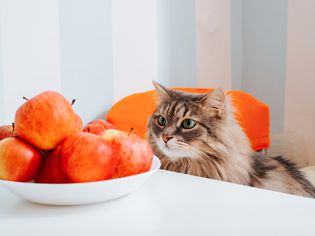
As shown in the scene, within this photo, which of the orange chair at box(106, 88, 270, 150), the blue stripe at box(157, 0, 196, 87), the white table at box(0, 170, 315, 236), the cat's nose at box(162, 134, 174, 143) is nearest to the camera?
the white table at box(0, 170, 315, 236)

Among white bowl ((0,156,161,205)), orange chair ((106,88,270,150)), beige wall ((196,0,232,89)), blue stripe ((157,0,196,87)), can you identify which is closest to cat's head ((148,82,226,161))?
orange chair ((106,88,270,150))

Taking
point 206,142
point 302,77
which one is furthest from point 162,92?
point 302,77

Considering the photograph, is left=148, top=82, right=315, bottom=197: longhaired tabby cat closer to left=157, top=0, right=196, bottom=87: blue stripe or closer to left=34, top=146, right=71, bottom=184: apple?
left=34, top=146, right=71, bottom=184: apple

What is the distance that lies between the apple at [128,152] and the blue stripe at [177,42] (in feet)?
3.58

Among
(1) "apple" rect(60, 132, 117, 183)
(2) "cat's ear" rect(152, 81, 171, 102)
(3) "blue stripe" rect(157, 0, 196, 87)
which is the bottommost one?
(1) "apple" rect(60, 132, 117, 183)

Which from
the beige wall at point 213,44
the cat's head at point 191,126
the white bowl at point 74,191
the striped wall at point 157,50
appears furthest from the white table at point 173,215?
the beige wall at point 213,44

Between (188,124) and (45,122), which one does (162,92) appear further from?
(45,122)

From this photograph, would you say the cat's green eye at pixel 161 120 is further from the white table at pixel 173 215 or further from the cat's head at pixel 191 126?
the white table at pixel 173 215

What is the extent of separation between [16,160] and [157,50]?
3.86 feet

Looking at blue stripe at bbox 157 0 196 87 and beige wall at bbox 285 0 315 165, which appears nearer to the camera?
blue stripe at bbox 157 0 196 87

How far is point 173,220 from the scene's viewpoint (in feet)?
1.88

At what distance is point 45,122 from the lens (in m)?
0.62

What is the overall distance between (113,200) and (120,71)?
0.93 m

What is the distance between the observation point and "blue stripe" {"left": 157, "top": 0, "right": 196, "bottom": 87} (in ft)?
5.64
